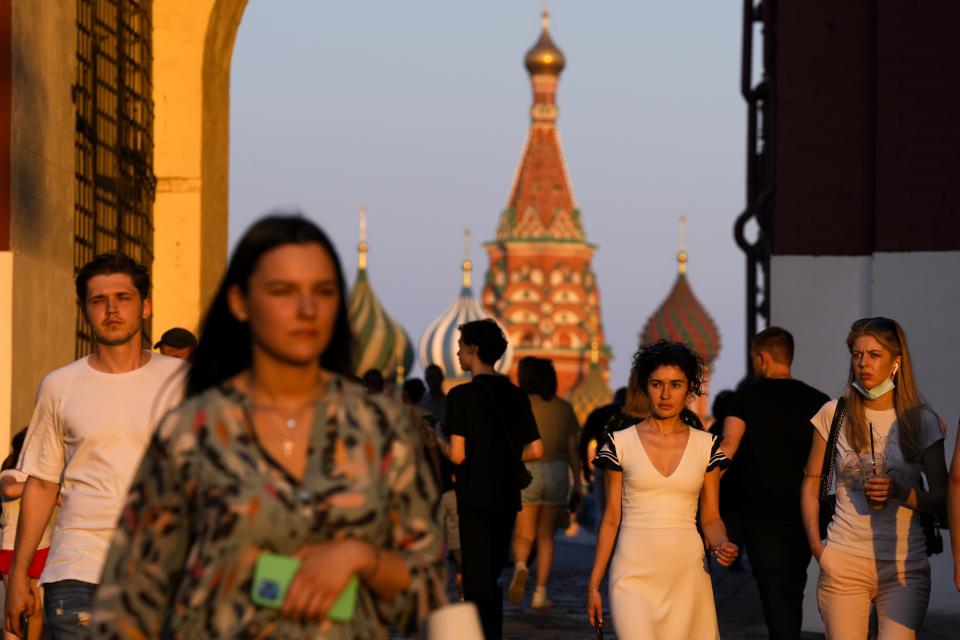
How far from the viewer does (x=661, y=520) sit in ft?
24.7

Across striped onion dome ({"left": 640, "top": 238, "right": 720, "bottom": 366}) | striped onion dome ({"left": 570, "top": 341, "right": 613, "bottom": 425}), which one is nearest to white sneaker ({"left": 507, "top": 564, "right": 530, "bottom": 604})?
striped onion dome ({"left": 570, "top": 341, "right": 613, "bottom": 425})

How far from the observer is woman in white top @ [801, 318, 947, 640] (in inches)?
289

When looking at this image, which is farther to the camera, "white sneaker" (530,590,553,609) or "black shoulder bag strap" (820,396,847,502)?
"white sneaker" (530,590,553,609)

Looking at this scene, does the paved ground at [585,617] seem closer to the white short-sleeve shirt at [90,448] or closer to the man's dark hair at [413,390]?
the man's dark hair at [413,390]

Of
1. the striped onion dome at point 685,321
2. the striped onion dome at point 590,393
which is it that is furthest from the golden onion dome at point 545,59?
the striped onion dome at point 590,393

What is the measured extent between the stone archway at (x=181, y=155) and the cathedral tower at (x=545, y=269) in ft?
454

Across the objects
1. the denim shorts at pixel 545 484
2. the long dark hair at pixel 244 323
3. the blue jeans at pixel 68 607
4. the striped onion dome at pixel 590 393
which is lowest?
the striped onion dome at pixel 590 393

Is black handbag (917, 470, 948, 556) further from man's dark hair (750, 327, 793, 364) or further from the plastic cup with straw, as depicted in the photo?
man's dark hair (750, 327, 793, 364)

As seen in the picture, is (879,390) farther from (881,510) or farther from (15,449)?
(15,449)

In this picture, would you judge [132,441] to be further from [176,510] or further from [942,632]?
[942,632]

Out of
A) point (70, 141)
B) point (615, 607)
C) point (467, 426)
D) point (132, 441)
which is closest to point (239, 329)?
point (132, 441)

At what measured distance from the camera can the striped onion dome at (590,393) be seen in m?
138

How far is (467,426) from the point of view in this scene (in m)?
10.2

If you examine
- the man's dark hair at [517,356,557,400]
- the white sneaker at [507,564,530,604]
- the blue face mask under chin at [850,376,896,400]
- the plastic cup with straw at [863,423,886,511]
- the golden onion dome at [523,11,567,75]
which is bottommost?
the white sneaker at [507,564,530,604]
